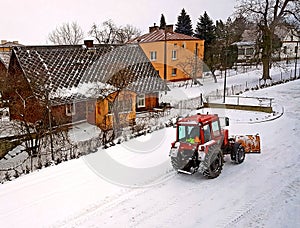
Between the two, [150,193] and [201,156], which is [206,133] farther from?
[150,193]

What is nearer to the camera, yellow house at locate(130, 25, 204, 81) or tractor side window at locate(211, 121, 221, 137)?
tractor side window at locate(211, 121, 221, 137)

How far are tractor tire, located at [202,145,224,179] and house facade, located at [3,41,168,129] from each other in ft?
23.6

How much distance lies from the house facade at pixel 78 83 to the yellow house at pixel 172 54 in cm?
1143

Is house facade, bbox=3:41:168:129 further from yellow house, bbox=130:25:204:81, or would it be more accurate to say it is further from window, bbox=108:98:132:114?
yellow house, bbox=130:25:204:81

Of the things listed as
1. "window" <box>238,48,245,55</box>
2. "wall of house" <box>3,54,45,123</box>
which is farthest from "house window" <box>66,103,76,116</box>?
"window" <box>238,48,245,55</box>

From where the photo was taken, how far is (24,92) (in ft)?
57.5

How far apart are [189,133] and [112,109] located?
23.9 feet

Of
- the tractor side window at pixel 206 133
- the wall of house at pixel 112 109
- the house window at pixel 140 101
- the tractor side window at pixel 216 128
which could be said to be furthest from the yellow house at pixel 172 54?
the tractor side window at pixel 206 133

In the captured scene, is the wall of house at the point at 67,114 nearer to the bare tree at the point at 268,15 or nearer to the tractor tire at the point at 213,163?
the tractor tire at the point at 213,163

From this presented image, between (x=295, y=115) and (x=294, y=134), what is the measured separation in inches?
165

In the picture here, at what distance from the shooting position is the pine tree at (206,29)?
48625mm

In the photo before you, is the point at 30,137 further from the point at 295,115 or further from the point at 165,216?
the point at 295,115

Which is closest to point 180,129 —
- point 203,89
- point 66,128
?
point 66,128

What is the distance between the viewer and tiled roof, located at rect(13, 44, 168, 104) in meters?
17.7
